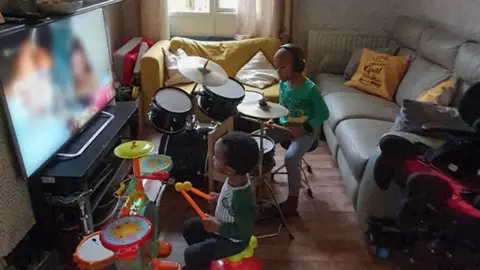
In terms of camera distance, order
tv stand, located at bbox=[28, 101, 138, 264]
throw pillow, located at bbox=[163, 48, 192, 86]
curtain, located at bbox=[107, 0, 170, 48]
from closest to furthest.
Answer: tv stand, located at bbox=[28, 101, 138, 264] → throw pillow, located at bbox=[163, 48, 192, 86] → curtain, located at bbox=[107, 0, 170, 48]

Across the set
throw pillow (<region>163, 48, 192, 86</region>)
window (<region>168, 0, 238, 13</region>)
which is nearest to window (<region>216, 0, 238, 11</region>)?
window (<region>168, 0, 238, 13</region>)

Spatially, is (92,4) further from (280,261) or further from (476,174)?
(476,174)

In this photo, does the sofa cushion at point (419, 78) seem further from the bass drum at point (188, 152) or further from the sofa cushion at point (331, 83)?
the bass drum at point (188, 152)

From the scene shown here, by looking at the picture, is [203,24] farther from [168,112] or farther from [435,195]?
[435,195]

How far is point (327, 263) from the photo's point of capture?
2.25 metres

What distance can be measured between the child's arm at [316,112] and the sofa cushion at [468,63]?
3.03 ft

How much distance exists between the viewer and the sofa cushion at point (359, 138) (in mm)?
2484

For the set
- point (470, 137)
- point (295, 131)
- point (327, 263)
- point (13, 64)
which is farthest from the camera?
point (295, 131)

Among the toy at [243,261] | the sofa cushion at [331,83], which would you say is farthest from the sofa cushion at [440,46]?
the toy at [243,261]

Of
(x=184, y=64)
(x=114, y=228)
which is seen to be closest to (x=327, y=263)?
(x=114, y=228)

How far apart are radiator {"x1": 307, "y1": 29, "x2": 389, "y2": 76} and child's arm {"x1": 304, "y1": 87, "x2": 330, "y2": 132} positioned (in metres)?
1.80

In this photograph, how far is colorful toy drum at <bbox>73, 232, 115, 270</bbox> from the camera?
1906mm

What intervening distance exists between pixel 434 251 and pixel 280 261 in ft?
2.41

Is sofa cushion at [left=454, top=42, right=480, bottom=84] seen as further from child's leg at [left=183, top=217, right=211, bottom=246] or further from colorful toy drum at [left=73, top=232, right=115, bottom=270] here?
colorful toy drum at [left=73, top=232, right=115, bottom=270]
